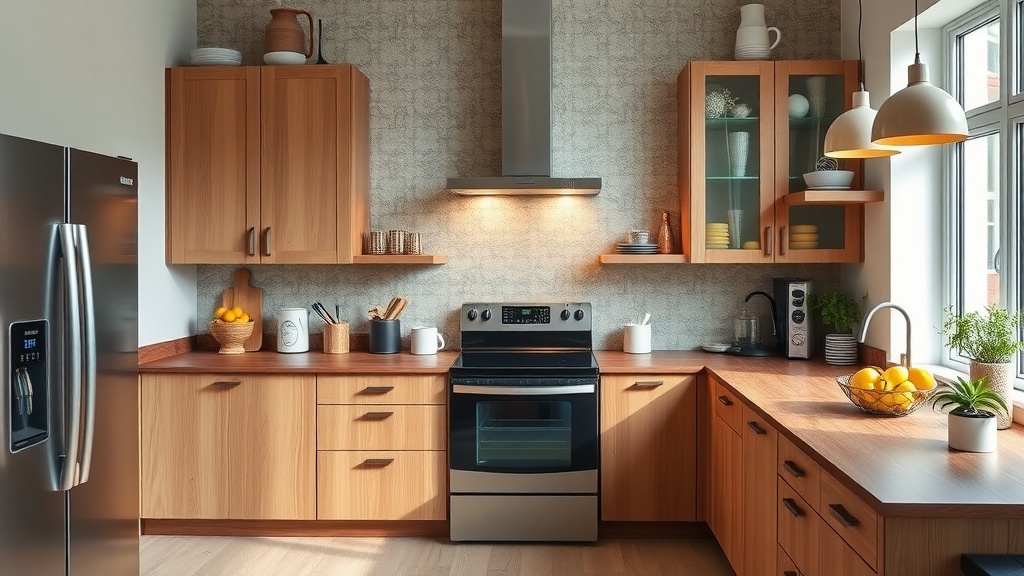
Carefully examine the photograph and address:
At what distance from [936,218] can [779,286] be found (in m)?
0.79

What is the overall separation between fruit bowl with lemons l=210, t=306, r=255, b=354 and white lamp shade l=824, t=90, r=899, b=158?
2751mm

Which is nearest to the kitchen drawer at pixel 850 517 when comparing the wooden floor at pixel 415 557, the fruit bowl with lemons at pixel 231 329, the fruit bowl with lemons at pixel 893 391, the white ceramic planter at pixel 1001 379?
the fruit bowl with lemons at pixel 893 391

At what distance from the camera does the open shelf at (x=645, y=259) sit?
3.88 metres

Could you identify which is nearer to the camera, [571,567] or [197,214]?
[571,567]

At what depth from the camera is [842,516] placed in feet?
6.08

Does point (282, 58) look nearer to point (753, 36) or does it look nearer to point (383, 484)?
A: point (383, 484)

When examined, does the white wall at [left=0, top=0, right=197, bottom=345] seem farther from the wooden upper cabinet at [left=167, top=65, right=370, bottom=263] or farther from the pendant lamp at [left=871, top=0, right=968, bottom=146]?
the pendant lamp at [left=871, top=0, right=968, bottom=146]

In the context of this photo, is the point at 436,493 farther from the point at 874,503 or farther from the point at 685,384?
the point at 874,503

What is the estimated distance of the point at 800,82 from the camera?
12.4 feet

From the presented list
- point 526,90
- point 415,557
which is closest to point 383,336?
point 415,557

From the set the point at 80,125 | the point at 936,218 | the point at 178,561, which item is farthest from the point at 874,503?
the point at 80,125

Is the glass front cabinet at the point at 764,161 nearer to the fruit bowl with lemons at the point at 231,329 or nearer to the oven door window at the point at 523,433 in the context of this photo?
the oven door window at the point at 523,433

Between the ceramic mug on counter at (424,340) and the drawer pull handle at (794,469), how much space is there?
2.04 m

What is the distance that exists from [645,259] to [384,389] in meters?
1.33
